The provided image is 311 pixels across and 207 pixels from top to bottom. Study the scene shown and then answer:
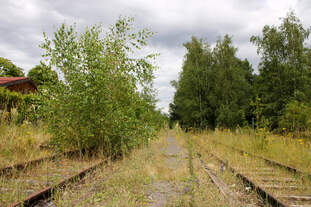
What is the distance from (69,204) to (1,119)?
13.6ft

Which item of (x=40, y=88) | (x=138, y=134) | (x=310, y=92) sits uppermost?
(x=310, y=92)

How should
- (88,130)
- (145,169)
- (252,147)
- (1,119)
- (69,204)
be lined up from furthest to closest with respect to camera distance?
(252,147) < (88,130) < (1,119) < (145,169) < (69,204)

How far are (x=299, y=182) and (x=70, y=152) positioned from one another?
5.76m

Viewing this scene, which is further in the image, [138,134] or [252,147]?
[252,147]

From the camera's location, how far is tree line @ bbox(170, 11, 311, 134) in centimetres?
2186

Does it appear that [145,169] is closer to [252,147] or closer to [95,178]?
[95,178]

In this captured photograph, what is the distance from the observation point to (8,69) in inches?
1662

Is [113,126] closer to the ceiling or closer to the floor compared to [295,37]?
closer to the floor

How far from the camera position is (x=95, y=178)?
4332mm

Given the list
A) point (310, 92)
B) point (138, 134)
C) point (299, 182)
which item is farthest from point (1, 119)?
point (310, 92)

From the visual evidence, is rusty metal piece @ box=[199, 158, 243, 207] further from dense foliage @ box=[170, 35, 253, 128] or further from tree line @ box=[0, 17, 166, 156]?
dense foliage @ box=[170, 35, 253, 128]

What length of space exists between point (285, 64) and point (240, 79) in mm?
4452

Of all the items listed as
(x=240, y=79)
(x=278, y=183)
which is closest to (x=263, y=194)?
(x=278, y=183)

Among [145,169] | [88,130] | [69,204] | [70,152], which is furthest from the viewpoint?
[70,152]
